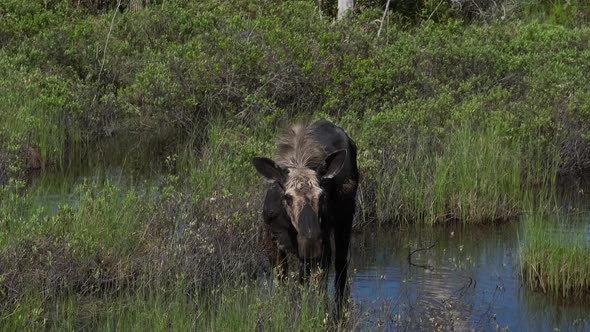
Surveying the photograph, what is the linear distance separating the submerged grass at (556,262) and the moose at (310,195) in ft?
6.10

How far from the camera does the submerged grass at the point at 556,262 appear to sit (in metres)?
9.09

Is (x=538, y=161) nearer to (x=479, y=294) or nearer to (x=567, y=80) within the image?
(x=567, y=80)

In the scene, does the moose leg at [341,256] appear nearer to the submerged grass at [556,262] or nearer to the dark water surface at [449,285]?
the dark water surface at [449,285]

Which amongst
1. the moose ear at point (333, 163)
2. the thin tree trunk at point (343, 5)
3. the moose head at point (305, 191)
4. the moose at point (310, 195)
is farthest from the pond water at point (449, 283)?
the thin tree trunk at point (343, 5)

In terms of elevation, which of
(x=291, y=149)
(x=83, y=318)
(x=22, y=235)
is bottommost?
(x=83, y=318)

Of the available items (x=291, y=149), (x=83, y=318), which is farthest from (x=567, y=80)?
(x=83, y=318)

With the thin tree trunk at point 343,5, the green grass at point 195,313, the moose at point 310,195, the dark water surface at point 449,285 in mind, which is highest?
the thin tree trunk at point 343,5

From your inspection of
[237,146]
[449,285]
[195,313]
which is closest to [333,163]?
[195,313]

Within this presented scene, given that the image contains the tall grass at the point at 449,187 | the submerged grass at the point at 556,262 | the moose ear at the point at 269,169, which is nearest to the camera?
the moose ear at the point at 269,169

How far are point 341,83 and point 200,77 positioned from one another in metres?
2.12

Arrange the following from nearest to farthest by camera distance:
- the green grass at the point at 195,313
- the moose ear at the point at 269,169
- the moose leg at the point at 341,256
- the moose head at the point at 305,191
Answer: the green grass at the point at 195,313
the moose head at the point at 305,191
the moose ear at the point at 269,169
the moose leg at the point at 341,256

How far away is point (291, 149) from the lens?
26.8 feet

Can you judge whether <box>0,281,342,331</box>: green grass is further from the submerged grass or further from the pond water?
the submerged grass

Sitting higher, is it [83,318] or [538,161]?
[538,161]
